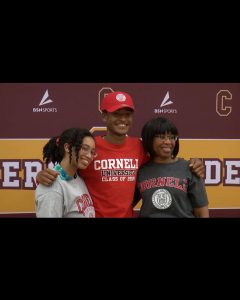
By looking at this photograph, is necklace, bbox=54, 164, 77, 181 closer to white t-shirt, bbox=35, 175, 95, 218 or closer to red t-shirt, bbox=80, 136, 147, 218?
white t-shirt, bbox=35, 175, 95, 218

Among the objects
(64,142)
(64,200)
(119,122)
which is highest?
(119,122)

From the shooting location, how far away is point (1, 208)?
2.66 m

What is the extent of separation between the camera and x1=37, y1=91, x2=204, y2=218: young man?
1.73 metres

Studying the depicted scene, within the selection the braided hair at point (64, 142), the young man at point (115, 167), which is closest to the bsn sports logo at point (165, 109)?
the young man at point (115, 167)

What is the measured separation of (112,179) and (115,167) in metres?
0.06

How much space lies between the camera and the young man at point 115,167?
5.68 feet

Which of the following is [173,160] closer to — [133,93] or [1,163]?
[133,93]

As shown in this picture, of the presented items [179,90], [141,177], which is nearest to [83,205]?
[141,177]

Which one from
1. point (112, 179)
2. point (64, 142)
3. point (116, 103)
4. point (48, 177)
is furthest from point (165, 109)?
point (48, 177)

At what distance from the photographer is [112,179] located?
1.75 m

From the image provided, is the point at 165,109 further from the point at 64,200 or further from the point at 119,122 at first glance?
the point at 64,200

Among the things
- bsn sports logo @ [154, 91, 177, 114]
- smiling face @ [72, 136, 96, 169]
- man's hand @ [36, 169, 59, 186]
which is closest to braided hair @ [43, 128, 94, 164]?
smiling face @ [72, 136, 96, 169]

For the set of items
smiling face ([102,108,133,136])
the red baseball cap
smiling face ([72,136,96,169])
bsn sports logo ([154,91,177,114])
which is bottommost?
smiling face ([72,136,96,169])
